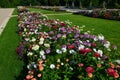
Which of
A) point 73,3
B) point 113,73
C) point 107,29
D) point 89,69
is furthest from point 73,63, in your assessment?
point 73,3

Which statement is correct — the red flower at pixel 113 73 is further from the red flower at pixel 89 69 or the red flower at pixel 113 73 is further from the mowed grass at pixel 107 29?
the mowed grass at pixel 107 29

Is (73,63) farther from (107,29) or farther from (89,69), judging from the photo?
(107,29)

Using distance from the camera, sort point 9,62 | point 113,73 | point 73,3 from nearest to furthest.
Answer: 1. point 113,73
2. point 9,62
3. point 73,3

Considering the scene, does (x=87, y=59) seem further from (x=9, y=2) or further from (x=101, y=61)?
(x=9, y=2)

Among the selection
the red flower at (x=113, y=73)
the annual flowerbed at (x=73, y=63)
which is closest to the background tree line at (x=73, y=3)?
the annual flowerbed at (x=73, y=63)

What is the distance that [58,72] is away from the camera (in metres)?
5.63

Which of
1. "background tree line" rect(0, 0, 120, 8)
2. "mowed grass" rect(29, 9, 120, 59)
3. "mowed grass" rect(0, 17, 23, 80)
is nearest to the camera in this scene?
"mowed grass" rect(0, 17, 23, 80)

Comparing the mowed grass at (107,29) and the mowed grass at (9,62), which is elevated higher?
the mowed grass at (9,62)

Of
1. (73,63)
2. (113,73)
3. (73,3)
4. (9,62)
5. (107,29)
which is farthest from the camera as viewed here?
(73,3)

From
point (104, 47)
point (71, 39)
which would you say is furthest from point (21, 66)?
point (104, 47)

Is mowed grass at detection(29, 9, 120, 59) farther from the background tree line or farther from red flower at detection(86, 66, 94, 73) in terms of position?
the background tree line

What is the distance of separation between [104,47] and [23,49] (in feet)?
9.28

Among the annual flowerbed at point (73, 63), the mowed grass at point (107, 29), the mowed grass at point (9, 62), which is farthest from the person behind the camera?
the mowed grass at point (107, 29)

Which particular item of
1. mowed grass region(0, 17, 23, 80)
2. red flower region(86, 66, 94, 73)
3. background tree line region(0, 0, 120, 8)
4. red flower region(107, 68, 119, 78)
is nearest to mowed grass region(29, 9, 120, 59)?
red flower region(107, 68, 119, 78)
